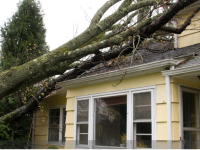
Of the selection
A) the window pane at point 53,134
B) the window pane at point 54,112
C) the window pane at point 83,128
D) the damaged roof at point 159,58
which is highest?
the damaged roof at point 159,58

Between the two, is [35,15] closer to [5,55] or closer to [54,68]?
[5,55]

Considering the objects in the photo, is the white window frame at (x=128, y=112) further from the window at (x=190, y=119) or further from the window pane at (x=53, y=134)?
the window pane at (x=53, y=134)

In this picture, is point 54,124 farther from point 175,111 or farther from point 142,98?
point 175,111

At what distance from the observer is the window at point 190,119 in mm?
5211

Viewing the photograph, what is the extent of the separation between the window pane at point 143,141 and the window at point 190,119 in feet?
2.59

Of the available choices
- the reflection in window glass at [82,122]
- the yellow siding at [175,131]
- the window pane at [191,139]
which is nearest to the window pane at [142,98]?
the yellow siding at [175,131]

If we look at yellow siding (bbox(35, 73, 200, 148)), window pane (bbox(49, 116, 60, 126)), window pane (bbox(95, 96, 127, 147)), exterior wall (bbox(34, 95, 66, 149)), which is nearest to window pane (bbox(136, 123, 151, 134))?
yellow siding (bbox(35, 73, 200, 148))

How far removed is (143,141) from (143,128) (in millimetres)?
307

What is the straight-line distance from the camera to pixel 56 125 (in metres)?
9.99

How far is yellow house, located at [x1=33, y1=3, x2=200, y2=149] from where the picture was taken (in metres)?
5.08

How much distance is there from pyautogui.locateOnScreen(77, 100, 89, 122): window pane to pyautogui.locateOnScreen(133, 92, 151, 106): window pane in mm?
1831

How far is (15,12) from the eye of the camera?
11.9 m

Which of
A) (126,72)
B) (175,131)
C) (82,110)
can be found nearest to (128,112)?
(126,72)

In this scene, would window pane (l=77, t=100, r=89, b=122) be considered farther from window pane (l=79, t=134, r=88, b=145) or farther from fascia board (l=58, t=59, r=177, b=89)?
fascia board (l=58, t=59, r=177, b=89)
